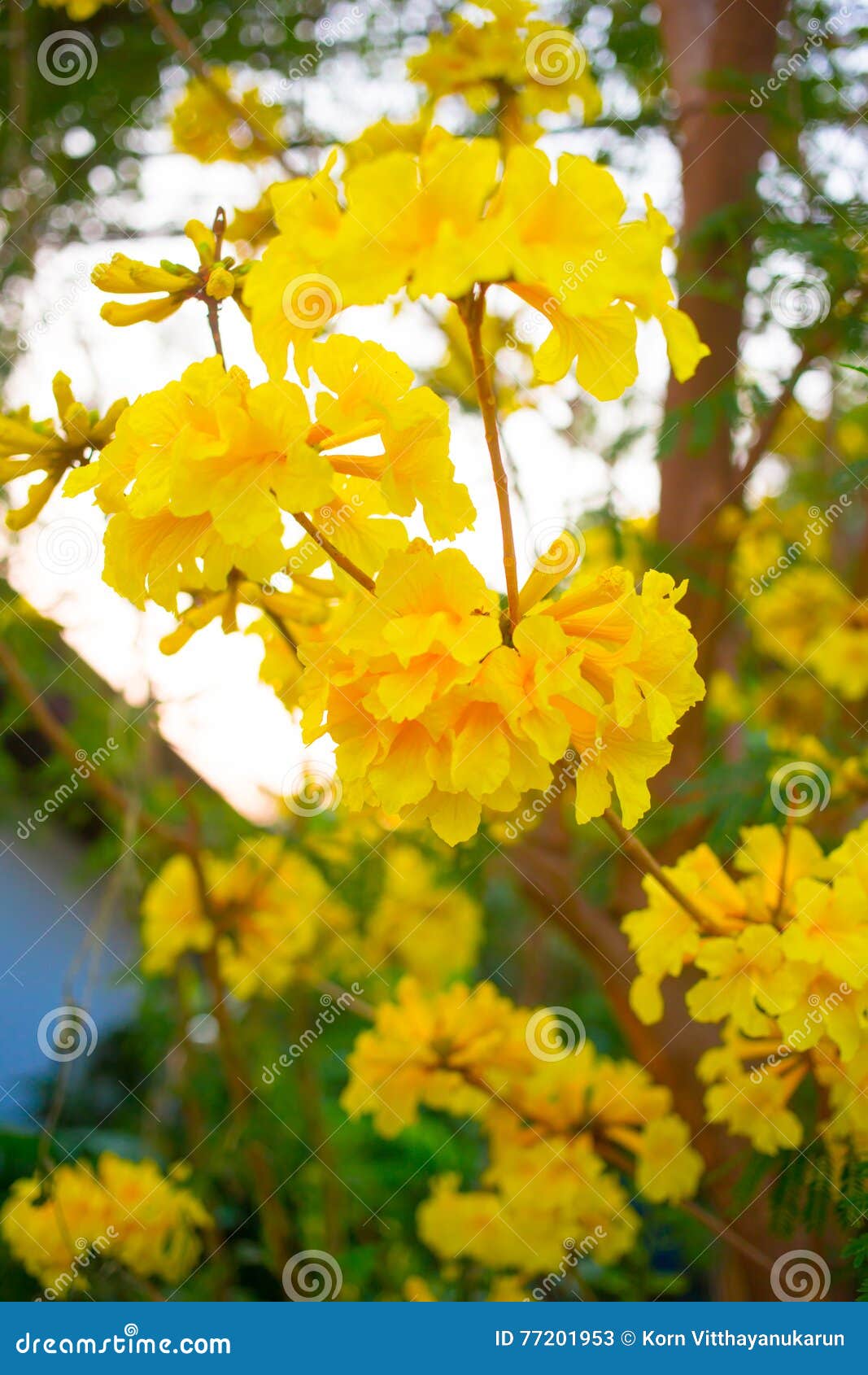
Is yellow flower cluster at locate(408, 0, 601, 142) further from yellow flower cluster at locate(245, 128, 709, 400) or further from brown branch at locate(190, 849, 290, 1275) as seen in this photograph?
brown branch at locate(190, 849, 290, 1275)

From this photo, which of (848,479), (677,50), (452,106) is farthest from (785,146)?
(848,479)

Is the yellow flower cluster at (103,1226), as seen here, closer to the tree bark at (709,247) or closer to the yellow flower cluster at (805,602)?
the tree bark at (709,247)

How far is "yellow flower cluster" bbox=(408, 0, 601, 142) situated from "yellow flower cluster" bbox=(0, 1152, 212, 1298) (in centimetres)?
123

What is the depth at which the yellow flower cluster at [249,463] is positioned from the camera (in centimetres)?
48

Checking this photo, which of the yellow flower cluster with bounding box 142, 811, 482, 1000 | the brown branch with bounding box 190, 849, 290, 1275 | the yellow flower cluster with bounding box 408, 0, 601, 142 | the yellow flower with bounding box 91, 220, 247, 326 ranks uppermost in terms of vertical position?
the yellow flower cluster with bounding box 408, 0, 601, 142

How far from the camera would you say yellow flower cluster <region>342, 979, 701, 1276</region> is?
42.9 inches

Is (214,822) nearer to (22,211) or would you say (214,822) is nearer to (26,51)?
(22,211)

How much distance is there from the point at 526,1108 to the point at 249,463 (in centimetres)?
88

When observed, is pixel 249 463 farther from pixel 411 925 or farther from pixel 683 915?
pixel 411 925

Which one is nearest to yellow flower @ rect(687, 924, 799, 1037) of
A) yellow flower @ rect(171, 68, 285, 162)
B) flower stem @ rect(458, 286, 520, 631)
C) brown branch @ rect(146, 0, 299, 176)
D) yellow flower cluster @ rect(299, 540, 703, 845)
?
yellow flower cluster @ rect(299, 540, 703, 845)

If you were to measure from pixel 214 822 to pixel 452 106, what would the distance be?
128 cm

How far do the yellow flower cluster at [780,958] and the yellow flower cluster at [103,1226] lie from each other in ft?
2.39

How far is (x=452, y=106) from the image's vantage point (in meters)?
1.44

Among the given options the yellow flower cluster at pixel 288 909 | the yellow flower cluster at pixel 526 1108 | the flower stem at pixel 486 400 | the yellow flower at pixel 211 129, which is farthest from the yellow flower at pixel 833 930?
the yellow flower at pixel 211 129
